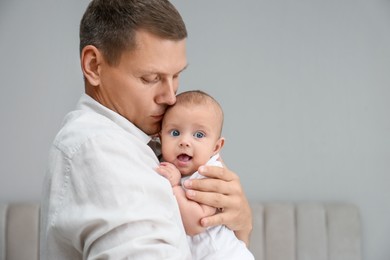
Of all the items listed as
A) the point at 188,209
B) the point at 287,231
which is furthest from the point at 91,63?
the point at 287,231

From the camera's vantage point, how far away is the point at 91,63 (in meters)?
1.21

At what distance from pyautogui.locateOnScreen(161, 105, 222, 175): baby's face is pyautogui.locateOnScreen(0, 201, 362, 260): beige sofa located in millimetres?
1857

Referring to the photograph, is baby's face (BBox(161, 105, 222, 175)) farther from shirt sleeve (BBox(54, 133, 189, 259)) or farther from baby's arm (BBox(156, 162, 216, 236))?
shirt sleeve (BBox(54, 133, 189, 259))

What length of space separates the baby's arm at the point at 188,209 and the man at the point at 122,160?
18 mm

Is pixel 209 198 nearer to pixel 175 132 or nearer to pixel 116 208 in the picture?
pixel 175 132

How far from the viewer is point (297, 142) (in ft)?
11.0

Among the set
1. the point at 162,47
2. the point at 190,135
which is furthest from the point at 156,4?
the point at 190,135

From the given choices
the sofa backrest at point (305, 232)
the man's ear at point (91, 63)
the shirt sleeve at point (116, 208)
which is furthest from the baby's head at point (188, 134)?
the sofa backrest at point (305, 232)

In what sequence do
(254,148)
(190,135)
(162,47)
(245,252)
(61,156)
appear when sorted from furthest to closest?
(254,148) → (190,135) → (245,252) → (162,47) → (61,156)

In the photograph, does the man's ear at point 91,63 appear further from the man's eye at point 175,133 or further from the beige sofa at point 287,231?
the beige sofa at point 287,231

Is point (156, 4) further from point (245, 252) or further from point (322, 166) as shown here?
point (322, 166)

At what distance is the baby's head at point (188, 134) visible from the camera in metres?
1.35

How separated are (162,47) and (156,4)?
0.10m

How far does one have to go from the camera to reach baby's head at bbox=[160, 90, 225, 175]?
1.35 metres
